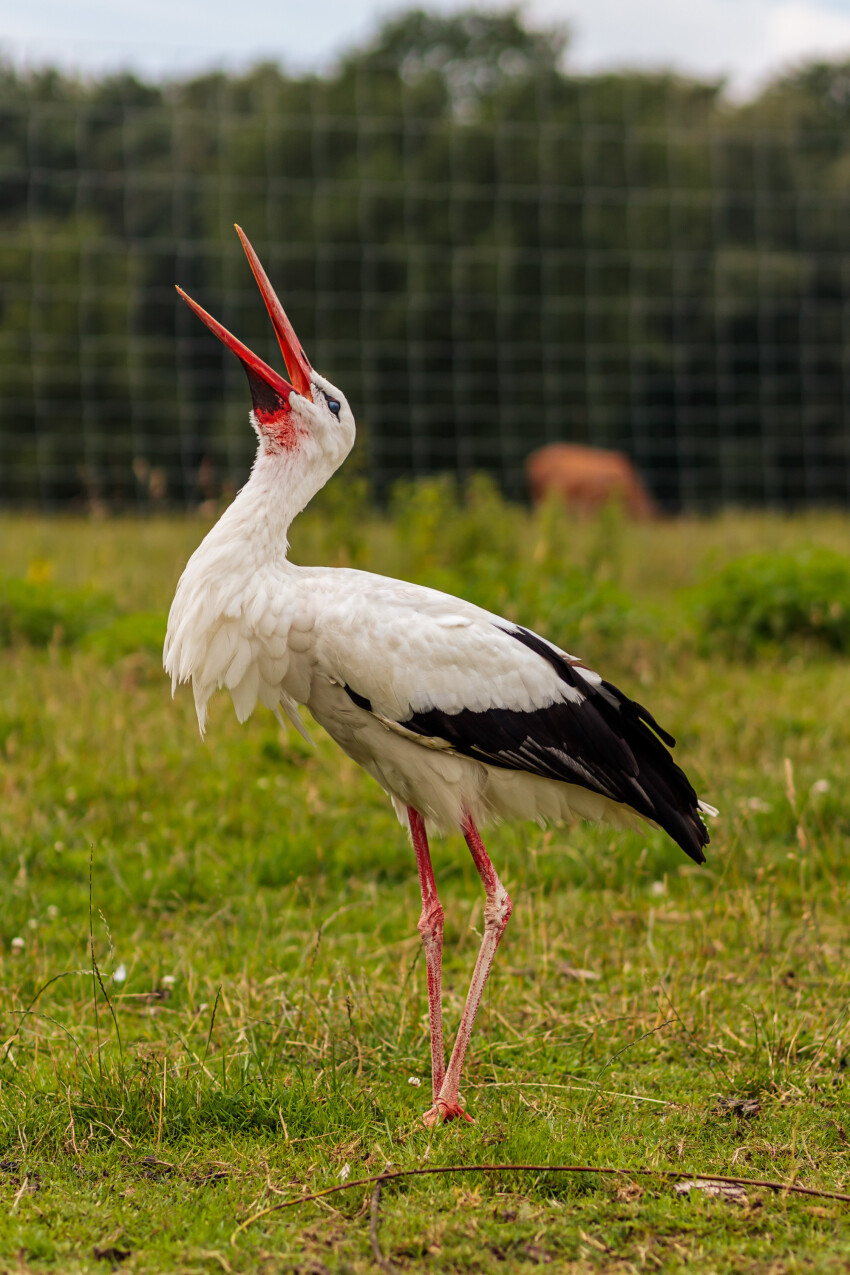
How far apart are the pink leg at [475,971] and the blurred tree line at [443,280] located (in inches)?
498

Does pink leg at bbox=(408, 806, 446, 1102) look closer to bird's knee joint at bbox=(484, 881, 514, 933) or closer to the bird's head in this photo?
bird's knee joint at bbox=(484, 881, 514, 933)

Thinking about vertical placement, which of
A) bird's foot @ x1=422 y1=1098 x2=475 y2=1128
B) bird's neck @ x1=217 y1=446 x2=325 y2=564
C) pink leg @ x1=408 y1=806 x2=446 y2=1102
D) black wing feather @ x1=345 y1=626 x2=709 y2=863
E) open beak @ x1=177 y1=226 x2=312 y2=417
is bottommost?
bird's foot @ x1=422 y1=1098 x2=475 y2=1128

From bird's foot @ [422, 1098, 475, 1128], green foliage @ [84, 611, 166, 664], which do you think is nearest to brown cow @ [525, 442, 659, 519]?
green foliage @ [84, 611, 166, 664]

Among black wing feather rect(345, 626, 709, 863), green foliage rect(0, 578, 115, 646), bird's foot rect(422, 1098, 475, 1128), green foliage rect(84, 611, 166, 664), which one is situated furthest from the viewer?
green foliage rect(0, 578, 115, 646)

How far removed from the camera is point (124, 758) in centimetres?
567

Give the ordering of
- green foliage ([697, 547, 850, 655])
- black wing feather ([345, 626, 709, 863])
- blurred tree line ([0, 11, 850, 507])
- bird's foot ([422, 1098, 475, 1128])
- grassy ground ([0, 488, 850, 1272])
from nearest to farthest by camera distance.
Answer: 1. grassy ground ([0, 488, 850, 1272])
2. bird's foot ([422, 1098, 475, 1128])
3. black wing feather ([345, 626, 709, 863])
4. green foliage ([697, 547, 850, 655])
5. blurred tree line ([0, 11, 850, 507])

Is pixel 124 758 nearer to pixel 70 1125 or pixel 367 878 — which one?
pixel 367 878

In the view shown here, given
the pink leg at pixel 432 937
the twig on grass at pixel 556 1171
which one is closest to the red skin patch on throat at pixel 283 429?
the pink leg at pixel 432 937

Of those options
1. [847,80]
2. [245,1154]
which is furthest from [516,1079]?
[847,80]

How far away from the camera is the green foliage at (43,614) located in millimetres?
7383

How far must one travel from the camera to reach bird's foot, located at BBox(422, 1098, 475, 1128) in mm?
3281

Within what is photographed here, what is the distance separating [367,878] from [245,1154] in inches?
76.9

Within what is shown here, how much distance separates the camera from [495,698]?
3441mm

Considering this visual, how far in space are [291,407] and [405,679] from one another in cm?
84
